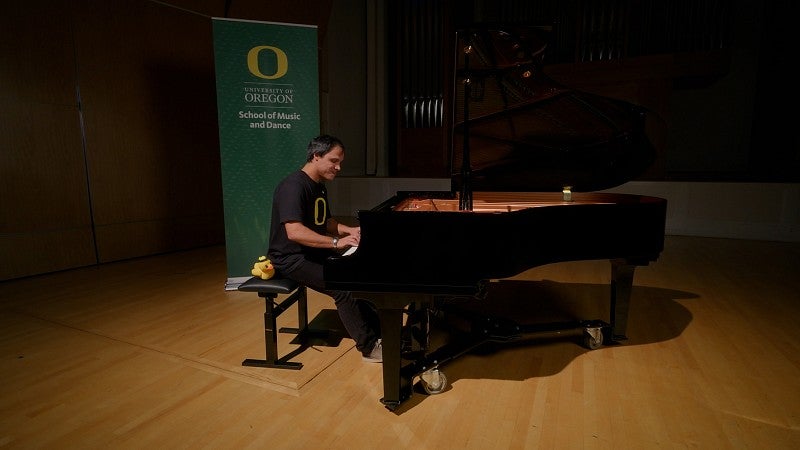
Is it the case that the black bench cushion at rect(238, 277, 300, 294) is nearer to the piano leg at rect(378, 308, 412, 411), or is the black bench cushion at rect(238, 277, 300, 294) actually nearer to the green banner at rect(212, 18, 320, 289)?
the piano leg at rect(378, 308, 412, 411)

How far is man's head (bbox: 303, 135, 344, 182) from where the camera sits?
2072 mm

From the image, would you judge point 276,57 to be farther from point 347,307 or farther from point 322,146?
point 347,307

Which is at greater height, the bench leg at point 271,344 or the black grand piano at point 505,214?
the black grand piano at point 505,214

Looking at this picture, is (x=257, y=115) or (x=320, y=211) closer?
(x=320, y=211)

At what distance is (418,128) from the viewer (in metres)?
7.17

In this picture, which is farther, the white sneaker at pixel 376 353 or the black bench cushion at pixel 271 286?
the white sneaker at pixel 376 353

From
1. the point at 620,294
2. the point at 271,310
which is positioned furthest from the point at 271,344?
the point at 620,294

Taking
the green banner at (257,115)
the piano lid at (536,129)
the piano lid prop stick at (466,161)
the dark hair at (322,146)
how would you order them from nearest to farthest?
the piano lid prop stick at (466,161)
the dark hair at (322,146)
the piano lid at (536,129)
the green banner at (257,115)

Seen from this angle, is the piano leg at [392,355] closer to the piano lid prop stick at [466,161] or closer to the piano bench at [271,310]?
the piano bench at [271,310]

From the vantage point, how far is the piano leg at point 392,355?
5.23 feet

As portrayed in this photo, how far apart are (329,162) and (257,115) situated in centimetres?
141

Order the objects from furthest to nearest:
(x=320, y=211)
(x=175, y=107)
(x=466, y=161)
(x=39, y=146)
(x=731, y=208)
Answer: (x=731, y=208), (x=175, y=107), (x=39, y=146), (x=320, y=211), (x=466, y=161)

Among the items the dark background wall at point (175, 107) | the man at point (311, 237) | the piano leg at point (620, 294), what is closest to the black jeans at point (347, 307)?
the man at point (311, 237)

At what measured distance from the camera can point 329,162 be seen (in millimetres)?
2098
